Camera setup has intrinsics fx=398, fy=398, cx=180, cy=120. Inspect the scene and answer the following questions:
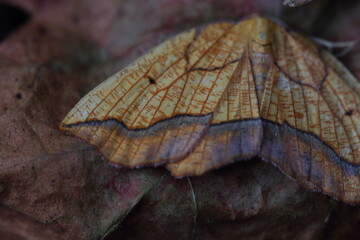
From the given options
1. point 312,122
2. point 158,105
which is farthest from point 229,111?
point 312,122

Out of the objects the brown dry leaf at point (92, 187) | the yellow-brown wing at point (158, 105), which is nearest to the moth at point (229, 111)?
the yellow-brown wing at point (158, 105)

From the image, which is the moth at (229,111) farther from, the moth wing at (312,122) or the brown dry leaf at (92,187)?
the brown dry leaf at (92,187)

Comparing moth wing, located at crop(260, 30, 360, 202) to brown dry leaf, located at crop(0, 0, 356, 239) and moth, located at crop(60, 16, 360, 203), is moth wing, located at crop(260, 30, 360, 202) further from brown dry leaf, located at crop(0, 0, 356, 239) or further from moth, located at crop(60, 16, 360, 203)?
brown dry leaf, located at crop(0, 0, 356, 239)

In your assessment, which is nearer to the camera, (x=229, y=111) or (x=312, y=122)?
(x=229, y=111)

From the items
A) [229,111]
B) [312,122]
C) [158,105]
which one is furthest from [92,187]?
[312,122]

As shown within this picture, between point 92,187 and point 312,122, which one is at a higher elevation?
point 312,122

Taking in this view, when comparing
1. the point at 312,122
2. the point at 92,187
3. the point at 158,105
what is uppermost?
the point at 158,105

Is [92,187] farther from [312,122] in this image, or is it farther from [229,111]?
[312,122]
